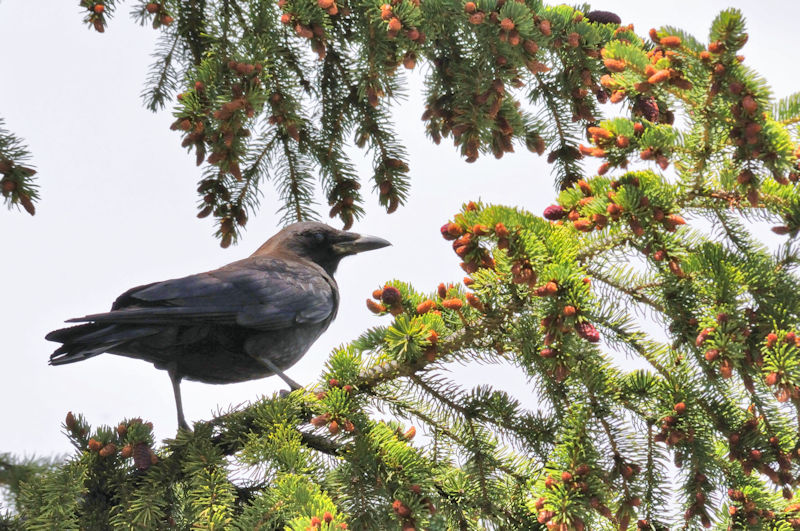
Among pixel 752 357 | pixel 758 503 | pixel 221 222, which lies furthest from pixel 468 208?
pixel 221 222

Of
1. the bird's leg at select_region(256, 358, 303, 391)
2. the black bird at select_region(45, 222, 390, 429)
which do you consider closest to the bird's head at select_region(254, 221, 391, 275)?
the black bird at select_region(45, 222, 390, 429)

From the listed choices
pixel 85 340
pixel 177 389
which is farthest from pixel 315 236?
pixel 85 340

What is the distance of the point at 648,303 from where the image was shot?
2293 mm

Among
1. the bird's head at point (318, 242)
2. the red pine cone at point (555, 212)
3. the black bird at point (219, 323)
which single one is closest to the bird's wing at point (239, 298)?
the black bird at point (219, 323)

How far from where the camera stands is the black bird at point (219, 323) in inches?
122

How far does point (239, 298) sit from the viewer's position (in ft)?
11.3

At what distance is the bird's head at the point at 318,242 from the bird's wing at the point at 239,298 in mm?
322

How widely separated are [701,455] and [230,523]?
1256 mm

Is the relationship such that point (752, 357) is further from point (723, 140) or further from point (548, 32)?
point (548, 32)

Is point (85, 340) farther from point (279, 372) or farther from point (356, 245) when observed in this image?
point (356, 245)

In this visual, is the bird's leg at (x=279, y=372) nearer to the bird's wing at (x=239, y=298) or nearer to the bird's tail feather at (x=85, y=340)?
the bird's wing at (x=239, y=298)

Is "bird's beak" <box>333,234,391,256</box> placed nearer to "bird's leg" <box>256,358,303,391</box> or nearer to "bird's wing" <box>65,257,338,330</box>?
"bird's wing" <box>65,257,338,330</box>

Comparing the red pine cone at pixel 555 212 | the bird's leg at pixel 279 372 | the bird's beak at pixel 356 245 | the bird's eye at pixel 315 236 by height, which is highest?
the bird's eye at pixel 315 236

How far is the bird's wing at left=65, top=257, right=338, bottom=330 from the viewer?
10.6 ft
